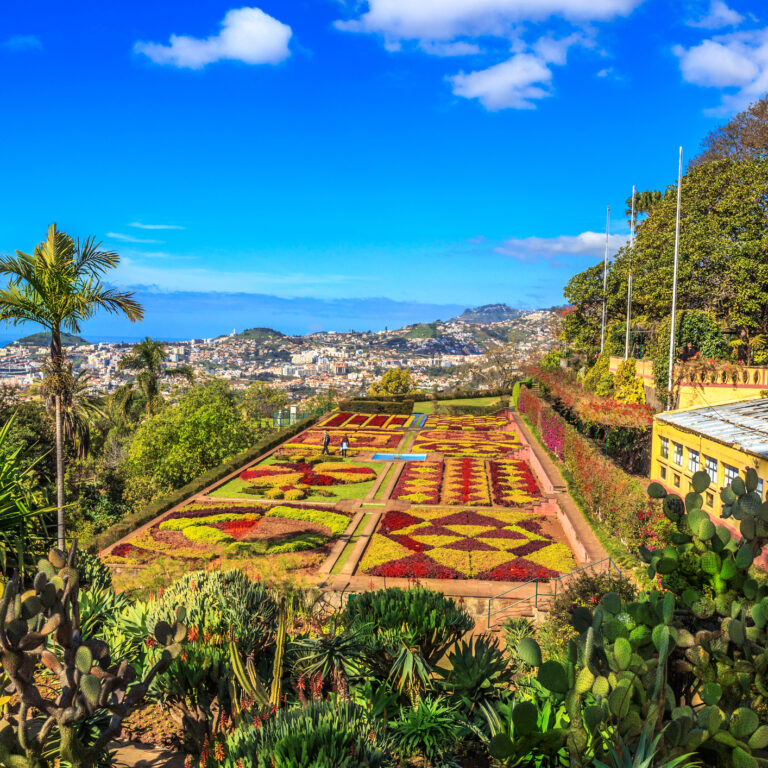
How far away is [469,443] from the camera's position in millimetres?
34000

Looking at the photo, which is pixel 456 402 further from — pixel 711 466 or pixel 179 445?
pixel 711 466

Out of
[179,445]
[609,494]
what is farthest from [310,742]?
[179,445]

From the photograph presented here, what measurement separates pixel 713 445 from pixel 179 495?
17.5 meters

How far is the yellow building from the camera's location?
39.0 ft

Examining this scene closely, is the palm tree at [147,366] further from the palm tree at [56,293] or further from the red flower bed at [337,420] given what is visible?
the palm tree at [56,293]

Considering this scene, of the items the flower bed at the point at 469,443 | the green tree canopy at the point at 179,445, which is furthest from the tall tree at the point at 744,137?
the green tree canopy at the point at 179,445

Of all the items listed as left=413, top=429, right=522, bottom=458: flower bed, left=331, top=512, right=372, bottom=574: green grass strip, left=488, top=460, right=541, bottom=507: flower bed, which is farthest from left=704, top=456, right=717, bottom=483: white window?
left=413, top=429, right=522, bottom=458: flower bed

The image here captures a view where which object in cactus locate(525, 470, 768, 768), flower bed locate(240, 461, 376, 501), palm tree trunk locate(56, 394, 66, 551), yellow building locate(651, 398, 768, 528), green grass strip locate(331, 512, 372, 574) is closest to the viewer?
A: cactus locate(525, 470, 768, 768)

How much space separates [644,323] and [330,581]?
27.3 m

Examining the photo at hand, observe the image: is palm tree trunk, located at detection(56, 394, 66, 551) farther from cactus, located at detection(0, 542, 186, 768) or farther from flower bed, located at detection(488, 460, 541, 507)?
flower bed, located at detection(488, 460, 541, 507)

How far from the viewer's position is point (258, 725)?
202 inches

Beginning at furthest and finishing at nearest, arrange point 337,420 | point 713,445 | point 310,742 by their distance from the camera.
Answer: point 337,420 → point 713,445 → point 310,742

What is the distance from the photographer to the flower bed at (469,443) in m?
31.6

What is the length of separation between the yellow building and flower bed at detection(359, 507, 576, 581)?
12.0 feet
